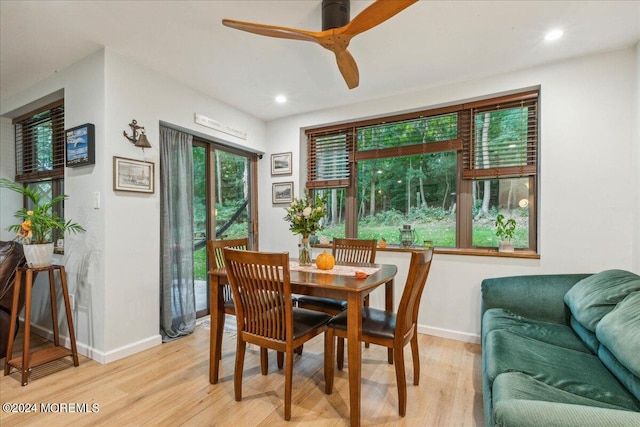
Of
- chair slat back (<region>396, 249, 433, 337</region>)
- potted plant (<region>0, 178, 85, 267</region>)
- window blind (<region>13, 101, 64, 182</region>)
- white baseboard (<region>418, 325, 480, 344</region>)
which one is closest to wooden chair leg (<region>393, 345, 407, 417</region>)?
chair slat back (<region>396, 249, 433, 337</region>)

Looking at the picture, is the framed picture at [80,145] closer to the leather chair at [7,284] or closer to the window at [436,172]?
the leather chair at [7,284]

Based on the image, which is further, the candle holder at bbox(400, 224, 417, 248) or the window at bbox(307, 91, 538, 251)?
the candle holder at bbox(400, 224, 417, 248)

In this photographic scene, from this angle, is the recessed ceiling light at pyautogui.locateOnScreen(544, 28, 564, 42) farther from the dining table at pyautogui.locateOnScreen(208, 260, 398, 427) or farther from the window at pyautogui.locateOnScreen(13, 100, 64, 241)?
the window at pyautogui.locateOnScreen(13, 100, 64, 241)

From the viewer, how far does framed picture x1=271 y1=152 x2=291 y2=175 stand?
13.3ft

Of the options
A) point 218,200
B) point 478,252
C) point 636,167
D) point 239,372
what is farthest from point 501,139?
point 218,200

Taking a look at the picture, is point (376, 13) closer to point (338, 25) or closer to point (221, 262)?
point (338, 25)

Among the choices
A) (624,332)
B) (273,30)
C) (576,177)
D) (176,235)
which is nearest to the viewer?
(624,332)

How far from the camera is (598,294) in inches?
73.8

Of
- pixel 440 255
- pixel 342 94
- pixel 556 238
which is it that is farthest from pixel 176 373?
pixel 556 238

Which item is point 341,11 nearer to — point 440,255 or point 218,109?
point 218,109

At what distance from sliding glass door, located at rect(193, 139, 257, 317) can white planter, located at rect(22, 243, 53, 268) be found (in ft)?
4.21

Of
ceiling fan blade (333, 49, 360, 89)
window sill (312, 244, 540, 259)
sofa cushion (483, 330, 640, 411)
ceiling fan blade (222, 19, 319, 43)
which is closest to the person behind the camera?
→ sofa cushion (483, 330, 640, 411)

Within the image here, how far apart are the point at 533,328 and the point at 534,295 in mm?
368

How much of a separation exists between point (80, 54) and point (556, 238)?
436 centimetres
